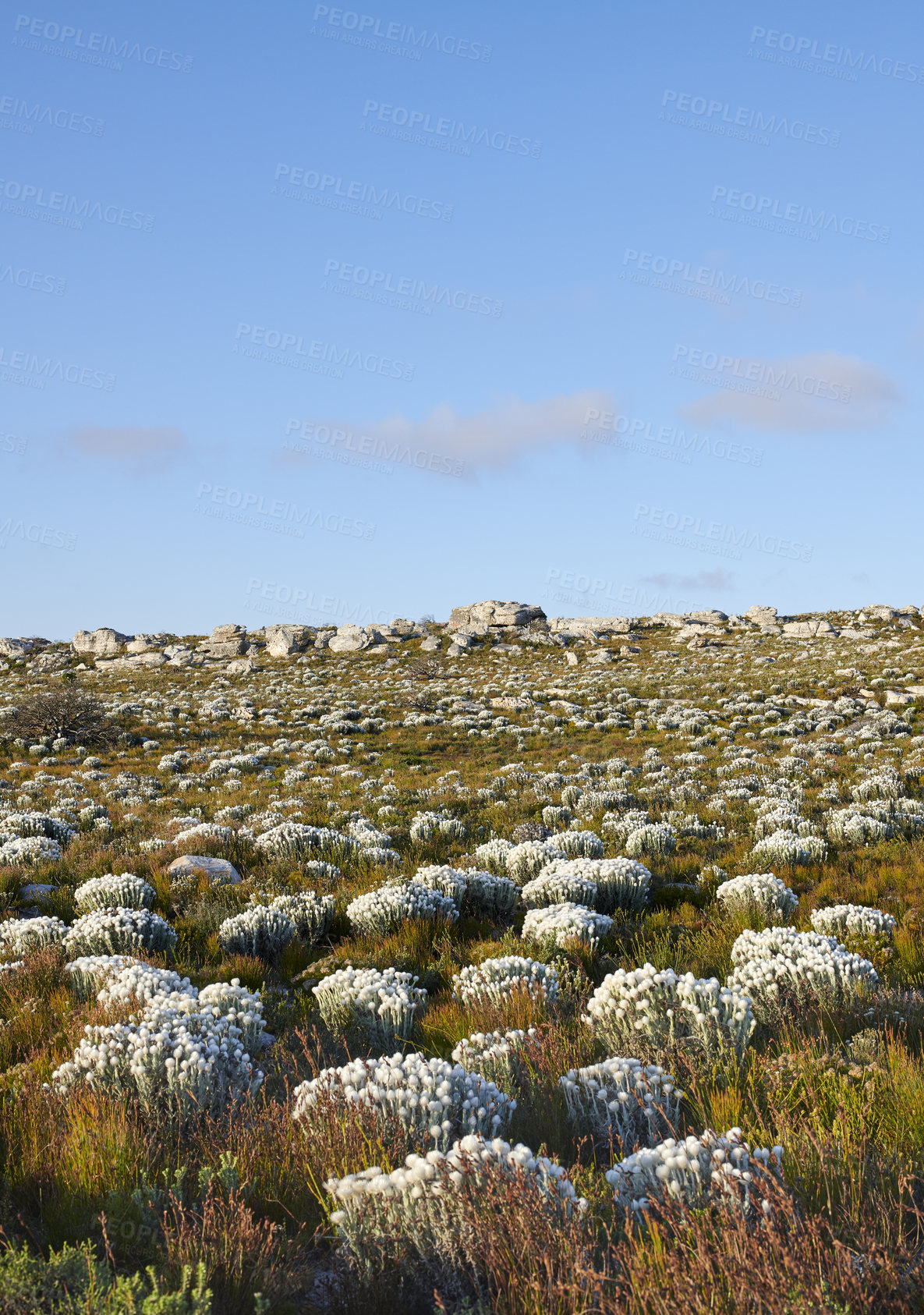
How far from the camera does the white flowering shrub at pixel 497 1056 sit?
4.87m

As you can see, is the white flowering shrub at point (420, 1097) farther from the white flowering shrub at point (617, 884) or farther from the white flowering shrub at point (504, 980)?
the white flowering shrub at point (617, 884)

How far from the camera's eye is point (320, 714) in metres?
36.1

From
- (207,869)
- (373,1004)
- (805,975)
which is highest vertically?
(805,975)

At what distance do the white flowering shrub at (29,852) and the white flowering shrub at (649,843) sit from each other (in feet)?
32.4

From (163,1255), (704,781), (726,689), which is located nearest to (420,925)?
(163,1255)

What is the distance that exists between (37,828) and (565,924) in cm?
1195

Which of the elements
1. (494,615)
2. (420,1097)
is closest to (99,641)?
(494,615)

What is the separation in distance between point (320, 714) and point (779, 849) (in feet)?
90.2

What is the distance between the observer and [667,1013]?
542 cm

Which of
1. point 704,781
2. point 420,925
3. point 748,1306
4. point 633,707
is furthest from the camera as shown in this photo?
point 633,707

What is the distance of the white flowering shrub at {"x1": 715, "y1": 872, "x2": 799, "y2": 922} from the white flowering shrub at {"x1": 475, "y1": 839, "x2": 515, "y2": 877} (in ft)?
11.9

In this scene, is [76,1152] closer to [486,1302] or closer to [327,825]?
[486,1302]

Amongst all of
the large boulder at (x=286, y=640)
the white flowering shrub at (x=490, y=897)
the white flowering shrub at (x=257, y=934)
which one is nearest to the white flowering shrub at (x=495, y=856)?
the white flowering shrub at (x=490, y=897)

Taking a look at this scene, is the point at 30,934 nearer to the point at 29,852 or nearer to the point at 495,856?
the point at 29,852
